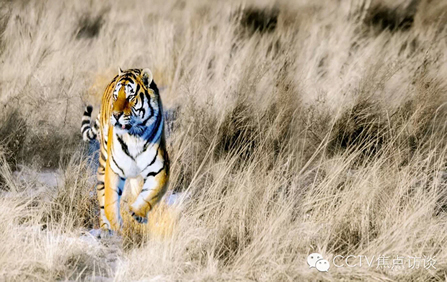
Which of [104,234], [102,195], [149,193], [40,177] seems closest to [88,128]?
[40,177]

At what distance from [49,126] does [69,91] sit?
929 millimetres

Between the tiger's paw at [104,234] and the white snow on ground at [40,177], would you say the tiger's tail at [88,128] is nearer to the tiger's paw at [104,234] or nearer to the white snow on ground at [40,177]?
the white snow on ground at [40,177]

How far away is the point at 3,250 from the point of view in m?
3.69

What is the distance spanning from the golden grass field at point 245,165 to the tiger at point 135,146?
0.20 metres

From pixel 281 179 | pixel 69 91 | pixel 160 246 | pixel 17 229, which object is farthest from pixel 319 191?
pixel 69 91

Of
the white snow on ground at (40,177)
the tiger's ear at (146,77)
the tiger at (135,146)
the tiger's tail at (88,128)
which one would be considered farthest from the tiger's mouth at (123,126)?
the white snow on ground at (40,177)

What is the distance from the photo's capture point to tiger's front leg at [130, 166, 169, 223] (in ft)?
12.8

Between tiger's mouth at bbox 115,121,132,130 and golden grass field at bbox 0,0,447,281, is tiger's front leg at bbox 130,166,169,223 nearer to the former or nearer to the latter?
golden grass field at bbox 0,0,447,281

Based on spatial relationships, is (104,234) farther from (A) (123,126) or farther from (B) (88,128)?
(B) (88,128)

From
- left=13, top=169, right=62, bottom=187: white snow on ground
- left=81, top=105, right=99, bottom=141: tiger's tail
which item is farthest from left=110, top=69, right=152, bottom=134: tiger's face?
→ left=13, top=169, right=62, bottom=187: white snow on ground

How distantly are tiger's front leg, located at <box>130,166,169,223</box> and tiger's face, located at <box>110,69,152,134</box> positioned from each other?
0.28 metres

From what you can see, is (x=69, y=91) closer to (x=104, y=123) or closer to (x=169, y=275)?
(x=104, y=123)

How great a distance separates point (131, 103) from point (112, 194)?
0.51 meters

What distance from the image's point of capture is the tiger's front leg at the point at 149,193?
3887 mm
